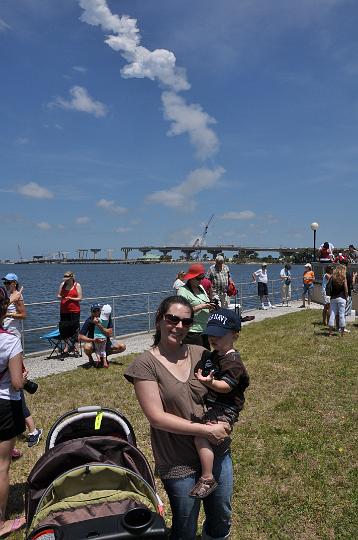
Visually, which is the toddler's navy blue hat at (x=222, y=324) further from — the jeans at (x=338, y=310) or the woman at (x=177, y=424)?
the jeans at (x=338, y=310)

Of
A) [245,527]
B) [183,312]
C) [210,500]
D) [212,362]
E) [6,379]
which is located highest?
[183,312]

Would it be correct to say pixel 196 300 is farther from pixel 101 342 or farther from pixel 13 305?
pixel 101 342

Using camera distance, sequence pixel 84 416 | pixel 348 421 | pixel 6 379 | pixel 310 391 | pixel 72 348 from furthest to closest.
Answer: pixel 72 348 < pixel 310 391 < pixel 348 421 < pixel 6 379 < pixel 84 416

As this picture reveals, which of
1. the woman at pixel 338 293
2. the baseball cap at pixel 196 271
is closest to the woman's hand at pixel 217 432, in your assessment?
the baseball cap at pixel 196 271

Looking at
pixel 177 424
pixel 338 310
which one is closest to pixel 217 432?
pixel 177 424

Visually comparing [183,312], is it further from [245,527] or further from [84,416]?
[245,527]

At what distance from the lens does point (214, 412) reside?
2758 millimetres

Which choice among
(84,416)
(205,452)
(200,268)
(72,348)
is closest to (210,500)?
(205,452)

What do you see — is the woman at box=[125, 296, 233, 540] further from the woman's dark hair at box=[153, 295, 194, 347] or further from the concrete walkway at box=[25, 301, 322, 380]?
the concrete walkway at box=[25, 301, 322, 380]

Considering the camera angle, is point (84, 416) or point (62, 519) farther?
point (84, 416)

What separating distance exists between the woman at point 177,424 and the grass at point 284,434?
1391 millimetres

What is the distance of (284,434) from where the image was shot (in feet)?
18.5

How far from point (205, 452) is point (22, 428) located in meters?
1.85

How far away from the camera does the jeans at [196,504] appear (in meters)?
2.65
